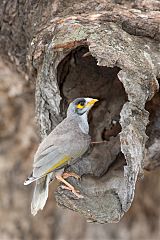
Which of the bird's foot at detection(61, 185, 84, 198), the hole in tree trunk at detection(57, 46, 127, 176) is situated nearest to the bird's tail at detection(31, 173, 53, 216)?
the bird's foot at detection(61, 185, 84, 198)

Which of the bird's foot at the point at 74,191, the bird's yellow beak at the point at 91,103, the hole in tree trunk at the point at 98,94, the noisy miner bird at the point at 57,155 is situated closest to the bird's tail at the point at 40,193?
the noisy miner bird at the point at 57,155

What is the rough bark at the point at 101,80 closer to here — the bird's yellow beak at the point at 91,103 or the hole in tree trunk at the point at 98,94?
the hole in tree trunk at the point at 98,94

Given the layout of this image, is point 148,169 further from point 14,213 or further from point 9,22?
point 14,213

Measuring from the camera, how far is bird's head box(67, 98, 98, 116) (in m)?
3.05

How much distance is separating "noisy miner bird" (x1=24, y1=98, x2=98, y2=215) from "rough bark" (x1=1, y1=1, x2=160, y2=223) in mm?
78

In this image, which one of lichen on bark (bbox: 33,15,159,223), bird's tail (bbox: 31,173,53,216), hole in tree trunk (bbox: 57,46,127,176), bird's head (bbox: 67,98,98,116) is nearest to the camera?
lichen on bark (bbox: 33,15,159,223)

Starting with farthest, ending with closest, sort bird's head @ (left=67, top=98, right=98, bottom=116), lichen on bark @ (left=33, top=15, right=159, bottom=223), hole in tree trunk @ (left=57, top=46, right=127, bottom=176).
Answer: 1. hole in tree trunk @ (left=57, top=46, right=127, bottom=176)
2. bird's head @ (left=67, top=98, right=98, bottom=116)
3. lichen on bark @ (left=33, top=15, right=159, bottom=223)

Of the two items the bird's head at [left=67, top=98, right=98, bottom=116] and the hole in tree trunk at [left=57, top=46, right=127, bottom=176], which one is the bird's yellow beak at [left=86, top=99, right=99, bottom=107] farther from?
the hole in tree trunk at [left=57, top=46, right=127, bottom=176]

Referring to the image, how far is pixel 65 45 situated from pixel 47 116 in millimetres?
297

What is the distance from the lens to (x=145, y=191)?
14.5 feet

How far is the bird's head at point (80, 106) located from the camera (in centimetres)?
305

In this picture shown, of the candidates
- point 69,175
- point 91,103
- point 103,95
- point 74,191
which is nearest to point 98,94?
point 103,95

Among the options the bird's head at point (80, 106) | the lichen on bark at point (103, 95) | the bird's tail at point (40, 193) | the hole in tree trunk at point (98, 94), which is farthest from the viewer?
the hole in tree trunk at point (98, 94)

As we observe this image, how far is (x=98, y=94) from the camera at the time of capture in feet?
11.0
